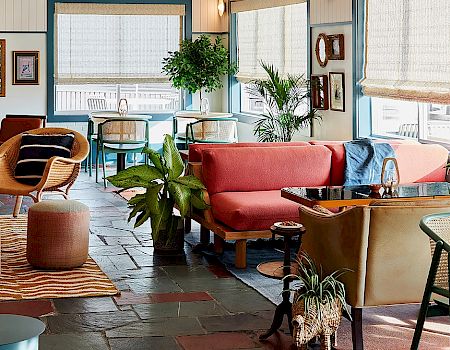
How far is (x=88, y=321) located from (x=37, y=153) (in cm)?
367

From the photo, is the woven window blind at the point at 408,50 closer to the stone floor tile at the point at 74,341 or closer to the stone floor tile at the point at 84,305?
the stone floor tile at the point at 84,305

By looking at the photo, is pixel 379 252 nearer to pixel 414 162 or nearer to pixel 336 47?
pixel 414 162

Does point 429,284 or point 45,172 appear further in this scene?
point 45,172

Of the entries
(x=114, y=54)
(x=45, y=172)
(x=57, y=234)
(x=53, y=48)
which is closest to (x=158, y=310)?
(x=57, y=234)

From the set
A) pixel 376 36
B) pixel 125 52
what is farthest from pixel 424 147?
pixel 125 52

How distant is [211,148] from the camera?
755 centimetres

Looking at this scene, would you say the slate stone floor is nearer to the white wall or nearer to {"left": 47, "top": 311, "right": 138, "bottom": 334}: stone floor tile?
{"left": 47, "top": 311, "right": 138, "bottom": 334}: stone floor tile

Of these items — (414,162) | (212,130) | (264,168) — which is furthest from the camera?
(212,130)

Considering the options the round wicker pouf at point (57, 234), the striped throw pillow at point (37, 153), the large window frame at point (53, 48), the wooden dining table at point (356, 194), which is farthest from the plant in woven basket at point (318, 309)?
the large window frame at point (53, 48)

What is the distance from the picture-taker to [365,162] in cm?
757

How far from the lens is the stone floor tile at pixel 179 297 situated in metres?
5.92

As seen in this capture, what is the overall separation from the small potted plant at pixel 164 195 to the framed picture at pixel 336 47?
3.11 m

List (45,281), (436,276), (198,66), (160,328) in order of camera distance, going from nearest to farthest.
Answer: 1. (436,276)
2. (160,328)
3. (45,281)
4. (198,66)

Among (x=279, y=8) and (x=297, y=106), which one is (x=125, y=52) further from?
(x=297, y=106)
